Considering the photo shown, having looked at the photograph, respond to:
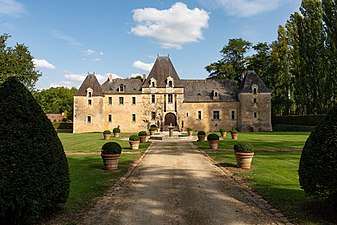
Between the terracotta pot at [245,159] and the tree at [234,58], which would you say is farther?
the tree at [234,58]

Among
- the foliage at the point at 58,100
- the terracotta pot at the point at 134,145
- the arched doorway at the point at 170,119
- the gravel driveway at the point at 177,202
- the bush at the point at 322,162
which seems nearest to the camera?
the bush at the point at 322,162

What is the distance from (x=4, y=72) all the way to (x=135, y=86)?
18.4 meters

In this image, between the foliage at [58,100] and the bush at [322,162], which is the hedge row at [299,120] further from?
the foliage at [58,100]

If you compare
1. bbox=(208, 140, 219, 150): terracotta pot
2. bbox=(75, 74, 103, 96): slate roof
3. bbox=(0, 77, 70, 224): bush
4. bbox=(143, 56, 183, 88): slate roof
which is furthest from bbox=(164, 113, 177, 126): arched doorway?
bbox=(0, 77, 70, 224): bush

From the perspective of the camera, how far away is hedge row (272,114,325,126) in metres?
33.5

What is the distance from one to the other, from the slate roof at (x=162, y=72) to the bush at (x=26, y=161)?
115ft

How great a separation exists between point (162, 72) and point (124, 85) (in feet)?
20.7

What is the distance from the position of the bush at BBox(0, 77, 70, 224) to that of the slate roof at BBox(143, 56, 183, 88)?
115ft

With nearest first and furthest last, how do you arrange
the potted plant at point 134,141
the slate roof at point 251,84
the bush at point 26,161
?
the bush at point 26,161 < the potted plant at point 134,141 < the slate roof at point 251,84

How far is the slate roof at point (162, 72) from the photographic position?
40.1 metres

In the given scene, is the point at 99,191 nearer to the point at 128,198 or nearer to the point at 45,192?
the point at 128,198

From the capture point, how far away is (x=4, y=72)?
120 ft

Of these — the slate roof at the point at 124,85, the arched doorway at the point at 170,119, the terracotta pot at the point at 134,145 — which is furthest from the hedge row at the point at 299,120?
the terracotta pot at the point at 134,145

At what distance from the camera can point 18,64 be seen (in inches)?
1516
